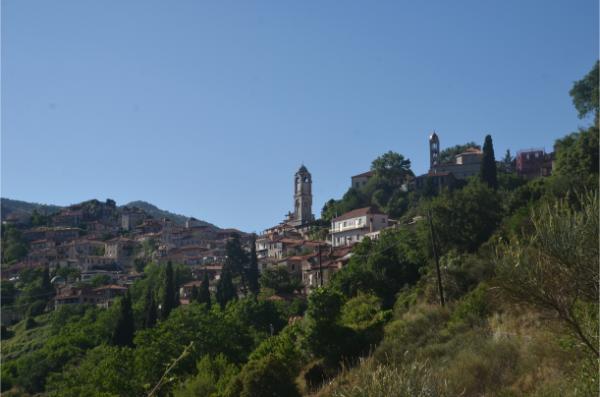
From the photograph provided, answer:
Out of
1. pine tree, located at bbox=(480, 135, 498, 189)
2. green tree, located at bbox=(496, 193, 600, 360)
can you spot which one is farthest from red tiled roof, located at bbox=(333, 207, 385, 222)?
green tree, located at bbox=(496, 193, 600, 360)

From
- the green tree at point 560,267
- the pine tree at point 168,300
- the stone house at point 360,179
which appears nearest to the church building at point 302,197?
the stone house at point 360,179

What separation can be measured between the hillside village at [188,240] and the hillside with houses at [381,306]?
0.38 m

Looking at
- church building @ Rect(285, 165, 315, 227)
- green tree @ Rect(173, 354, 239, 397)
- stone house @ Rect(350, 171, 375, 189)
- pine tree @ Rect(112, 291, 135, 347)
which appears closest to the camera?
green tree @ Rect(173, 354, 239, 397)

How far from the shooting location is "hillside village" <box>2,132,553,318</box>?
79.9 metres

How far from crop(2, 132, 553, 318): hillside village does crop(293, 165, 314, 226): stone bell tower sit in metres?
0.15

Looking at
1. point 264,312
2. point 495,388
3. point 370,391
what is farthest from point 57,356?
point 370,391

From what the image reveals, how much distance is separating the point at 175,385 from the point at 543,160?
6503 cm

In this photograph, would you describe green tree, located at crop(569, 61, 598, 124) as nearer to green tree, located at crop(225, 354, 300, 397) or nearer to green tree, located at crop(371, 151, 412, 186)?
green tree, located at crop(371, 151, 412, 186)

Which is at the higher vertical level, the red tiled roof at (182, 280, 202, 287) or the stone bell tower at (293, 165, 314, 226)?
the stone bell tower at (293, 165, 314, 226)

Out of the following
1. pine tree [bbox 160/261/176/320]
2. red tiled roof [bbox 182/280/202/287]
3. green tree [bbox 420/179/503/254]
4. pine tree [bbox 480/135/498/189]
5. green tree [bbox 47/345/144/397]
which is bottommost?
green tree [bbox 47/345/144/397]

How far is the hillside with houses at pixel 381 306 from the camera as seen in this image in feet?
42.1

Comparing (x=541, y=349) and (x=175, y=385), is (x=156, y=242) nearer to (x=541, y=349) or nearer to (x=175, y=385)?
(x=175, y=385)

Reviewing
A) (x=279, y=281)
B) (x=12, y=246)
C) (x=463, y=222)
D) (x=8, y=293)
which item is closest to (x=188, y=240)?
(x=12, y=246)

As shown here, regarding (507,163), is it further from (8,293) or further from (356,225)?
(8,293)
